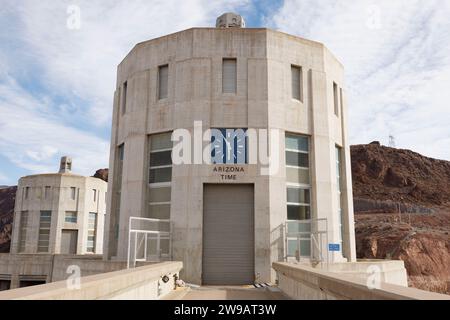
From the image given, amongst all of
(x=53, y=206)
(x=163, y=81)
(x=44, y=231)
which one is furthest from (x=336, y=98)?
(x=44, y=231)

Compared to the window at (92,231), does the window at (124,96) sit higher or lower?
higher

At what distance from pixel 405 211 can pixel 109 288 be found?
120 m

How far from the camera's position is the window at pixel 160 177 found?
19.1 metres

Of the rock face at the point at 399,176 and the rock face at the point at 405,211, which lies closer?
the rock face at the point at 405,211

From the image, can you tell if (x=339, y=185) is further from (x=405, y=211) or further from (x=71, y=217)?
(x=405, y=211)

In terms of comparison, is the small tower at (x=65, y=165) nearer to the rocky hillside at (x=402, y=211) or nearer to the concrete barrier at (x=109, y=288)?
the concrete barrier at (x=109, y=288)

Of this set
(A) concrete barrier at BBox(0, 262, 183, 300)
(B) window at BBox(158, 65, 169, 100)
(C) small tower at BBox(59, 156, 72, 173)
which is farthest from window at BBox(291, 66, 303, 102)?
(C) small tower at BBox(59, 156, 72, 173)

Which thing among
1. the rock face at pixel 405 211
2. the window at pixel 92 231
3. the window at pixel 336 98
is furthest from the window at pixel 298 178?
the rock face at pixel 405 211

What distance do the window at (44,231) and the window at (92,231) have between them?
5374 mm

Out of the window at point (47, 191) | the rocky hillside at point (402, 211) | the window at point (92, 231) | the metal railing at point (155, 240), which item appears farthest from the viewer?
the rocky hillside at point (402, 211)

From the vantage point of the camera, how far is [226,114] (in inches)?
735

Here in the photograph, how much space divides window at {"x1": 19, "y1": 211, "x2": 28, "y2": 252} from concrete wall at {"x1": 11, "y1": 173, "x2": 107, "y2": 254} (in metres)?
0.36

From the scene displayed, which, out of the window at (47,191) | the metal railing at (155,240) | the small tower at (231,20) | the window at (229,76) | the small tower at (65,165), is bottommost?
the metal railing at (155,240)
